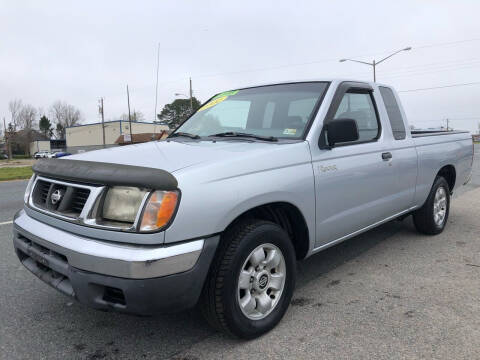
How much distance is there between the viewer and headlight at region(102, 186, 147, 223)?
2.28 m

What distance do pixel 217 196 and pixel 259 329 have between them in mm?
966

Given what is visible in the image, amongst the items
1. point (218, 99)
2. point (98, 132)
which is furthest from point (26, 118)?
point (218, 99)

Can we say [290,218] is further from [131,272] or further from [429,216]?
[429,216]

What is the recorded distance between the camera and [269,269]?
275 centimetres

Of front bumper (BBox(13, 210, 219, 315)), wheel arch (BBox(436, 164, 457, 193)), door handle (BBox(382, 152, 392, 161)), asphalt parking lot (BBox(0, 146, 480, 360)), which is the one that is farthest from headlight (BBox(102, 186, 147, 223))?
wheel arch (BBox(436, 164, 457, 193))

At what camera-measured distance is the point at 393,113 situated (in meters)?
4.35

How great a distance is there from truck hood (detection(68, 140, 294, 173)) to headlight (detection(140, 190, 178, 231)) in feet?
0.59

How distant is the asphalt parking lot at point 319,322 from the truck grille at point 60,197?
88 cm

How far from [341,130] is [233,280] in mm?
1407

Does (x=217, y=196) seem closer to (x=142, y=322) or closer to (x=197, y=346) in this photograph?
(x=197, y=346)

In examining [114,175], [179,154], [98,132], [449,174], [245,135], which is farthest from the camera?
[98,132]

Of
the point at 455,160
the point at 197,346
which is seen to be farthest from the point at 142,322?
the point at 455,160

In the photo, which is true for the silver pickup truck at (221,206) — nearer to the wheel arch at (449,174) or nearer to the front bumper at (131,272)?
the front bumper at (131,272)

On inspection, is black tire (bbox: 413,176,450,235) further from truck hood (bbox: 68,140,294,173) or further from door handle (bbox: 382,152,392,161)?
truck hood (bbox: 68,140,294,173)
